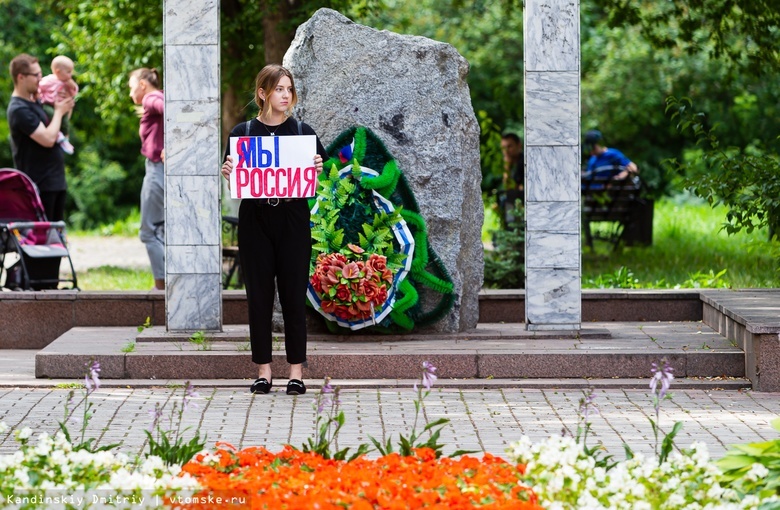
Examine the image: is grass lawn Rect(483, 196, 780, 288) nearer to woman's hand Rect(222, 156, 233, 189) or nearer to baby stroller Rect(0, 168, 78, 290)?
woman's hand Rect(222, 156, 233, 189)

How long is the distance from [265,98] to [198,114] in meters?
1.40

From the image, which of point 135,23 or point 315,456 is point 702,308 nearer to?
point 315,456


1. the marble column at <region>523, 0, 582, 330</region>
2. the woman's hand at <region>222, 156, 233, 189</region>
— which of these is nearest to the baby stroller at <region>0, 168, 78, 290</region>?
the woman's hand at <region>222, 156, 233, 189</region>

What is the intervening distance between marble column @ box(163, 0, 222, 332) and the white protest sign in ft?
3.90

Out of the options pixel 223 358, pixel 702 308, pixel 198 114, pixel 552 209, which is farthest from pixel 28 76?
pixel 702 308

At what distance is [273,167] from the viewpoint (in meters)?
8.05

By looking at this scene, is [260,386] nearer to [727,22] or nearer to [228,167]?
[228,167]

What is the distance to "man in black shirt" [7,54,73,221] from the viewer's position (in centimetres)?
1181

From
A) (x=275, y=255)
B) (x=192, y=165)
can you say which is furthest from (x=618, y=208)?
(x=275, y=255)

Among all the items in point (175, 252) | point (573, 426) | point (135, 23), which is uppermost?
point (135, 23)

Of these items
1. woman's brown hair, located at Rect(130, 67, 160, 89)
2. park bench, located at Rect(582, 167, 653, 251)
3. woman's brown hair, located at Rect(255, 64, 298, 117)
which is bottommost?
park bench, located at Rect(582, 167, 653, 251)

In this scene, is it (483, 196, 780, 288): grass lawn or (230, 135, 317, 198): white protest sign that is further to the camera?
(483, 196, 780, 288): grass lawn

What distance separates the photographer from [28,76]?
11812mm

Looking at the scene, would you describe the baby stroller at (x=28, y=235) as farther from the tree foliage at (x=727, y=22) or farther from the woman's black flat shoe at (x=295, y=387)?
the tree foliage at (x=727, y=22)
